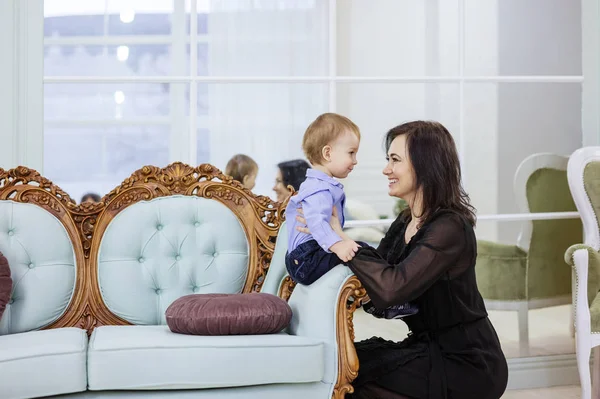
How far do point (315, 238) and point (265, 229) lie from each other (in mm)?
662

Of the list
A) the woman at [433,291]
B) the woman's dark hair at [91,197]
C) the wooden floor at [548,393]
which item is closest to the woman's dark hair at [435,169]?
the woman at [433,291]

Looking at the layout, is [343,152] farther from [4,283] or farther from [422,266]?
[4,283]

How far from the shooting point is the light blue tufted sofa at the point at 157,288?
8.13 ft

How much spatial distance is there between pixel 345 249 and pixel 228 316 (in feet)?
1.45

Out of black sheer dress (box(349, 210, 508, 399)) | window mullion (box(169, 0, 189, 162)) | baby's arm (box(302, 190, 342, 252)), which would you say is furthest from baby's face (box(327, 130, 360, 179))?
window mullion (box(169, 0, 189, 162))

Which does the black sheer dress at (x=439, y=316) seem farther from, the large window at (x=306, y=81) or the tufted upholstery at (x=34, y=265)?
the large window at (x=306, y=81)

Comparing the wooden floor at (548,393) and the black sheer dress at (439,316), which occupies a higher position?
the black sheer dress at (439,316)

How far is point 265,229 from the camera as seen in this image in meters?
3.19

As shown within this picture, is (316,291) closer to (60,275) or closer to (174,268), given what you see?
(174,268)

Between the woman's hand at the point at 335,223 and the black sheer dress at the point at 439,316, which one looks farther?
the woman's hand at the point at 335,223

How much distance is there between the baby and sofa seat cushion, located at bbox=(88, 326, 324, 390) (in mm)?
252

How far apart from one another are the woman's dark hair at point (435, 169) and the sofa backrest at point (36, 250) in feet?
4.52

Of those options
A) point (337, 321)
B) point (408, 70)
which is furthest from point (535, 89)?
point (337, 321)

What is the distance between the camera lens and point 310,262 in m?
2.62
